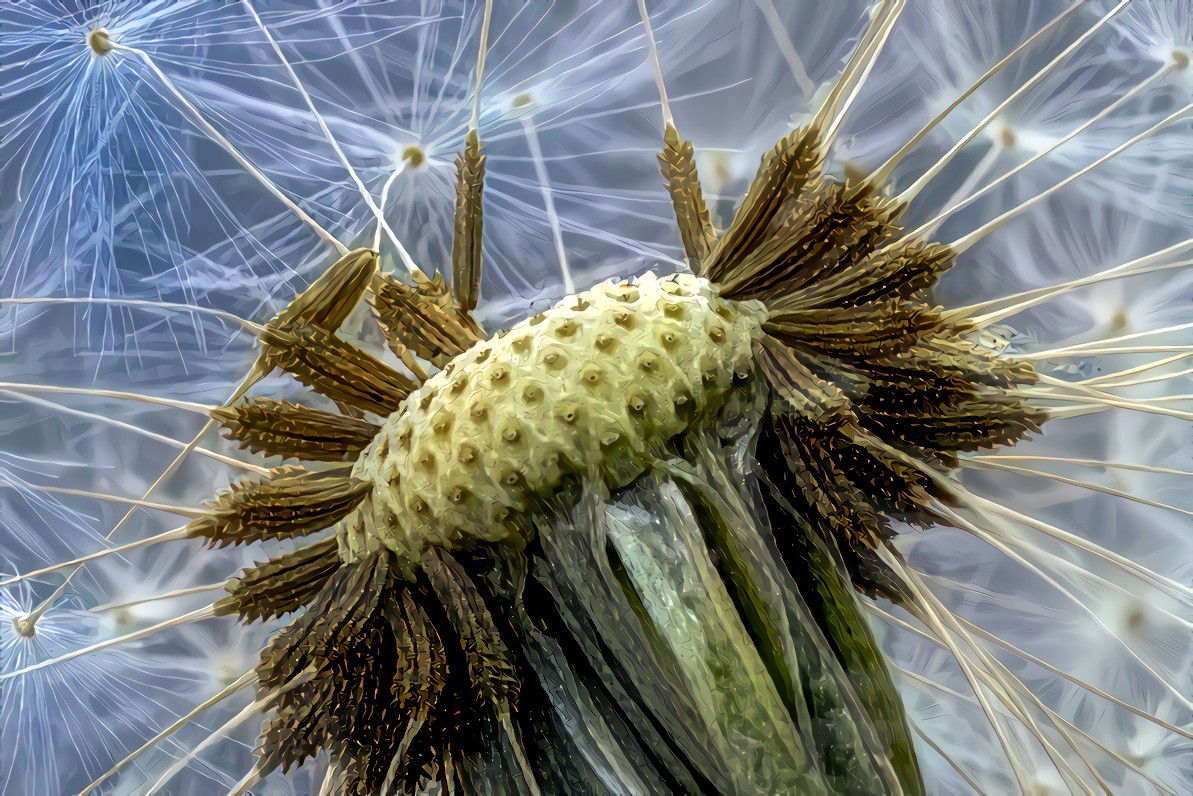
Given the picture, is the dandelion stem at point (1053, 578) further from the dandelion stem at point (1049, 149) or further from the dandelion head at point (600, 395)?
the dandelion stem at point (1049, 149)

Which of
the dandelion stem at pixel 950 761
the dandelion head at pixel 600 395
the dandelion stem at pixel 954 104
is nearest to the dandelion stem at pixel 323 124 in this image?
the dandelion head at pixel 600 395

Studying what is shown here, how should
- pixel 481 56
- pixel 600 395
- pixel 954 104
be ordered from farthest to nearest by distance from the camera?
pixel 481 56
pixel 954 104
pixel 600 395

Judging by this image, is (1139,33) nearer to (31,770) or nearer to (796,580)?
(796,580)

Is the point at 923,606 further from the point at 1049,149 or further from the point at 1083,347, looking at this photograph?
the point at 1049,149

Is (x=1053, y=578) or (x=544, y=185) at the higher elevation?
(x=544, y=185)

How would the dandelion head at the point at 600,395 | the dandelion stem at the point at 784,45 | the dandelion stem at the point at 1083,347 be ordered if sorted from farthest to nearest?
the dandelion stem at the point at 784,45
the dandelion stem at the point at 1083,347
the dandelion head at the point at 600,395

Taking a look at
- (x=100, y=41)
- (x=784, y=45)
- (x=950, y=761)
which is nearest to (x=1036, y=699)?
(x=950, y=761)

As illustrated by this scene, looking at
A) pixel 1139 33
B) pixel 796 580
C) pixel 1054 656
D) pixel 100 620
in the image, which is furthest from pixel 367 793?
pixel 1139 33

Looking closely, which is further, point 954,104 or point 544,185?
point 544,185

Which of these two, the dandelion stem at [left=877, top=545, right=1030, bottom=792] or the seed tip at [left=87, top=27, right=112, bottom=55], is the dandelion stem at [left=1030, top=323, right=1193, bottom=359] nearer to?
the dandelion stem at [left=877, top=545, right=1030, bottom=792]
